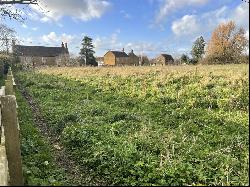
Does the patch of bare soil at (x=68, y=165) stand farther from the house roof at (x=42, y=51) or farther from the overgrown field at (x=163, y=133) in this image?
the house roof at (x=42, y=51)

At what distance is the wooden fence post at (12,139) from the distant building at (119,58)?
9490cm

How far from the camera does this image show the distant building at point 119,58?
3979 inches

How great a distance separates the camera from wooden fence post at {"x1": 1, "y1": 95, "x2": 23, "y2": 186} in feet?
17.9

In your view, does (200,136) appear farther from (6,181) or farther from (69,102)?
(69,102)

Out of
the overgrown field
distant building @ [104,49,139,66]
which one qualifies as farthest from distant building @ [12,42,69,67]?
the overgrown field

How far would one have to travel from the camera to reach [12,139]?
5633mm

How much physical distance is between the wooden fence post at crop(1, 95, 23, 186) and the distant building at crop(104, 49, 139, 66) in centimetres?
9490

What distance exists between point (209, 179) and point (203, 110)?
6.79 meters

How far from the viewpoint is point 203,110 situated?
519 inches

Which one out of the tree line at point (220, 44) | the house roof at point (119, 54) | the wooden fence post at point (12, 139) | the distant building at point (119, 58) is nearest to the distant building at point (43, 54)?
the distant building at point (119, 58)

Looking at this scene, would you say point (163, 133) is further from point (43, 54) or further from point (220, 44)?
point (43, 54)

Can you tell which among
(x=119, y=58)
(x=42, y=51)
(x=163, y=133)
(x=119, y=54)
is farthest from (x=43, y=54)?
(x=163, y=133)

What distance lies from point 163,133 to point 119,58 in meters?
93.1

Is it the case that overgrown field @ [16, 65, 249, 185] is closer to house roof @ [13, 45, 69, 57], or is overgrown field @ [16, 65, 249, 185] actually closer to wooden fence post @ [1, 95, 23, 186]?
wooden fence post @ [1, 95, 23, 186]
